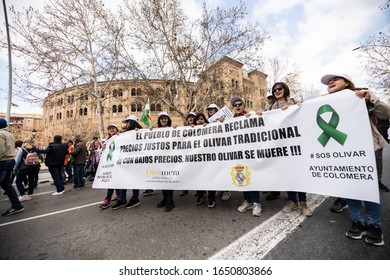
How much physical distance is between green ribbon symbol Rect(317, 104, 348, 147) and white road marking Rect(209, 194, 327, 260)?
3.88 ft

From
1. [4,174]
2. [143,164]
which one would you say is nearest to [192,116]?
[143,164]

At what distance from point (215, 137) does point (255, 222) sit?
1.48 meters

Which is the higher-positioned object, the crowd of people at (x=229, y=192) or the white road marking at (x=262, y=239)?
the crowd of people at (x=229, y=192)

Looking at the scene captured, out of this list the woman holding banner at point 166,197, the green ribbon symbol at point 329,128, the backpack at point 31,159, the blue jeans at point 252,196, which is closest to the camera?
the green ribbon symbol at point 329,128

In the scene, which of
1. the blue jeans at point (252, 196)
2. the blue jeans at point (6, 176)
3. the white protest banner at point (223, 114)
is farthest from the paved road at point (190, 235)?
the white protest banner at point (223, 114)

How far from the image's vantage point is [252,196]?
2969 mm

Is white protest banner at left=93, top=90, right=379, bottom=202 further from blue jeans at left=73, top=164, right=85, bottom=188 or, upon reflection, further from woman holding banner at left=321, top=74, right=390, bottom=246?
blue jeans at left=73, top=164, right=85, bottom=188

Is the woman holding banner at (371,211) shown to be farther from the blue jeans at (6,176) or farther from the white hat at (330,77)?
the blue jeans at (6,176)

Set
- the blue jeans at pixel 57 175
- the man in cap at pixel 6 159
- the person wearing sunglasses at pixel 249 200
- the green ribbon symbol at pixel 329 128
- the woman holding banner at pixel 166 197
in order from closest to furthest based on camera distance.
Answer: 1. the green ribbon symbol at pixel 329 128
2. the person wearing sunglasses at pixel 249 200
3. the woman holding banner at pixel 166 197
4. the man in cap at pixel 6 159
5. the blue jeans at pixel 57 175

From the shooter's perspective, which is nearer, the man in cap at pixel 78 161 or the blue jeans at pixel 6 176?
Answer: the blue jeans at pixel 6 176

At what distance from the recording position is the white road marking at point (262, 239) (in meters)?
1.84

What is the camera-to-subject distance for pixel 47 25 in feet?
39.6

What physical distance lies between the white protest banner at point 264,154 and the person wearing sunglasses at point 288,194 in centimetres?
47
